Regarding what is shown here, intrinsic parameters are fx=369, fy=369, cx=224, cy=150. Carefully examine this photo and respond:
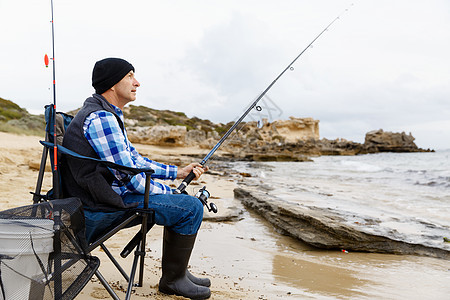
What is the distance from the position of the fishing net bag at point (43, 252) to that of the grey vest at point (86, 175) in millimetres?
192

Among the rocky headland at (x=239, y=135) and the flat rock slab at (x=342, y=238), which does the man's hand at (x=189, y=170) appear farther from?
the flat rock slab at (x=342, y=238)

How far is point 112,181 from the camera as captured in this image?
6.68 feet

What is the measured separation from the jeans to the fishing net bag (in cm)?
45

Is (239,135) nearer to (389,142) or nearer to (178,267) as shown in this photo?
(389,142)

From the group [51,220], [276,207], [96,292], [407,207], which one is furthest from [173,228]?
[407,207]

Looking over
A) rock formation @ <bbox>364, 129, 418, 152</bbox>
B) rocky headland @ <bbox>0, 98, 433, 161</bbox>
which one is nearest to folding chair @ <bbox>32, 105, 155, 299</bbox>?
rocky headland @ <bbox>0, 98, 433, 161</bbox>

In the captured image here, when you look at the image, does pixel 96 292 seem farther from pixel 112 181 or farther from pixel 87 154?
pixel 87 154

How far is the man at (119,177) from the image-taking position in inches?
76.7

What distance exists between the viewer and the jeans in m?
2.12

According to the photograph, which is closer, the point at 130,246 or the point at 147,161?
the point at 130,246

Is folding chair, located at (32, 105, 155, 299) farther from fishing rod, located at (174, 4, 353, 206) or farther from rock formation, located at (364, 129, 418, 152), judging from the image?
rock formation, located at (364, 129, 418, 152)

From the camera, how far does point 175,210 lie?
214 cm

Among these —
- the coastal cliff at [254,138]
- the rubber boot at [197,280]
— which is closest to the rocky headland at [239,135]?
the coastal cliff at [254,138]

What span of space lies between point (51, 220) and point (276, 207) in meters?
3.64
